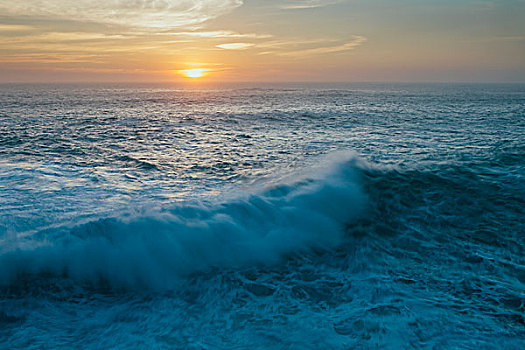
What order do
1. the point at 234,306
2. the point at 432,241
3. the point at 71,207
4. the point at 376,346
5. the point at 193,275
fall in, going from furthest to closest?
the point at 71,207 < the point at 432,241 < the point at 193,275 < the point at 234,306 < the point at 376,346

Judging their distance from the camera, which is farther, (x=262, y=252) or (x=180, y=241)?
(x=180, y=241)

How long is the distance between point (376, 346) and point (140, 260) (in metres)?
3.78

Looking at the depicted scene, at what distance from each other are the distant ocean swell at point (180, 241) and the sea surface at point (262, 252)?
3 centimetres

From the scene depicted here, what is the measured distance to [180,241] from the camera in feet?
19.5

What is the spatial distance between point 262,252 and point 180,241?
149 centimetres

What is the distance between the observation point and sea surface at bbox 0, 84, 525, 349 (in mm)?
3887

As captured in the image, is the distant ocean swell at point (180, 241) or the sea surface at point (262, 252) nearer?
the sea surface at point (262, 252)

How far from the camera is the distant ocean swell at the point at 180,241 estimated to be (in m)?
5.11

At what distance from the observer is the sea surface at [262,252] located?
3.89 metres

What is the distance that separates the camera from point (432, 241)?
19.5 feet

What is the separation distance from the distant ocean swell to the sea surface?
0.09 ft

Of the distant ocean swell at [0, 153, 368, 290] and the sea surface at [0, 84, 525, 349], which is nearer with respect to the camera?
the sea surface at [0, 84, 525, 349]

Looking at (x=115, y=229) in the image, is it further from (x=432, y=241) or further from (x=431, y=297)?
(x=432, y=241)

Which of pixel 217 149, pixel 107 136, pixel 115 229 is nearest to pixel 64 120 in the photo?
pixel 107 136
